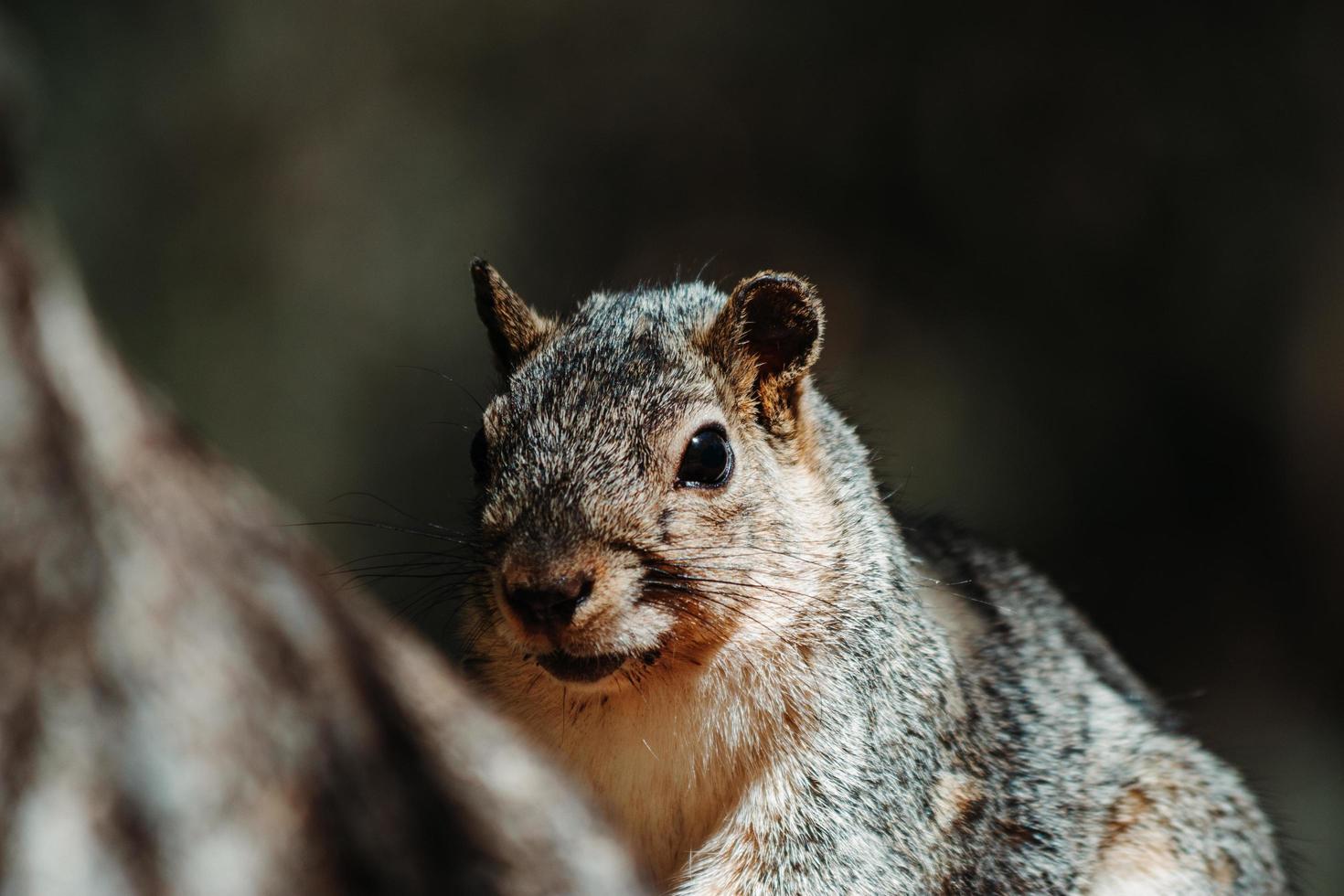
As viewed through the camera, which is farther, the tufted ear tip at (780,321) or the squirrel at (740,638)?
the tufted ear tip at (780,321)

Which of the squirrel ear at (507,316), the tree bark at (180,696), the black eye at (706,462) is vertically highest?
the squirrel ear at (507,316)

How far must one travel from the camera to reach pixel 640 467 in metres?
1.90

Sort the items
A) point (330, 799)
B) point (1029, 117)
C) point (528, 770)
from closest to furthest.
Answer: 1. point (330, 799)
2. point (528, 770)
3. point (1029, 117)

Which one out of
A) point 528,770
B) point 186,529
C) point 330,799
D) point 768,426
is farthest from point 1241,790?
point 186,529

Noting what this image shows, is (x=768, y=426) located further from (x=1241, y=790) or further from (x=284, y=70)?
(x=284, y=70)

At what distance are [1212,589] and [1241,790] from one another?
124 inches

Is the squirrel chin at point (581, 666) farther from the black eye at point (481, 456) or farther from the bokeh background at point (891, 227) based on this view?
the bokeh background at point (891, 227)

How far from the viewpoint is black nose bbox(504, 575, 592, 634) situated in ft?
5.64

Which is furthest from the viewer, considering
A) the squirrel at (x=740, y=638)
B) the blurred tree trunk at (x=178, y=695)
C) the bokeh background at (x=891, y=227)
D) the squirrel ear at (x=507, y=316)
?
the bokeh background at (x=891, y=227)

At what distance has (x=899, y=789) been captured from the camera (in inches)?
80.5

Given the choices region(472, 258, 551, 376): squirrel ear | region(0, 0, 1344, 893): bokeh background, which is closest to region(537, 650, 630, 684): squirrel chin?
region(472, 258, 551, 376): squirrel ear

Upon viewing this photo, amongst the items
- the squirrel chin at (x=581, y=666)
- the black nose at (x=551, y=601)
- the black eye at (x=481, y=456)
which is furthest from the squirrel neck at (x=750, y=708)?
the black eye at (x=481, y=456)

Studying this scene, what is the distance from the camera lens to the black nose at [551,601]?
1719 millimetres

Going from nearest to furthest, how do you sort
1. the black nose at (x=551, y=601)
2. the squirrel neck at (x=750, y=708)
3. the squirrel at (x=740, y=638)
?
the black nose at (x=551, y=601)
the squirrel at (x=740, y=638)
the squirrel neck at (x=750, y=708)
